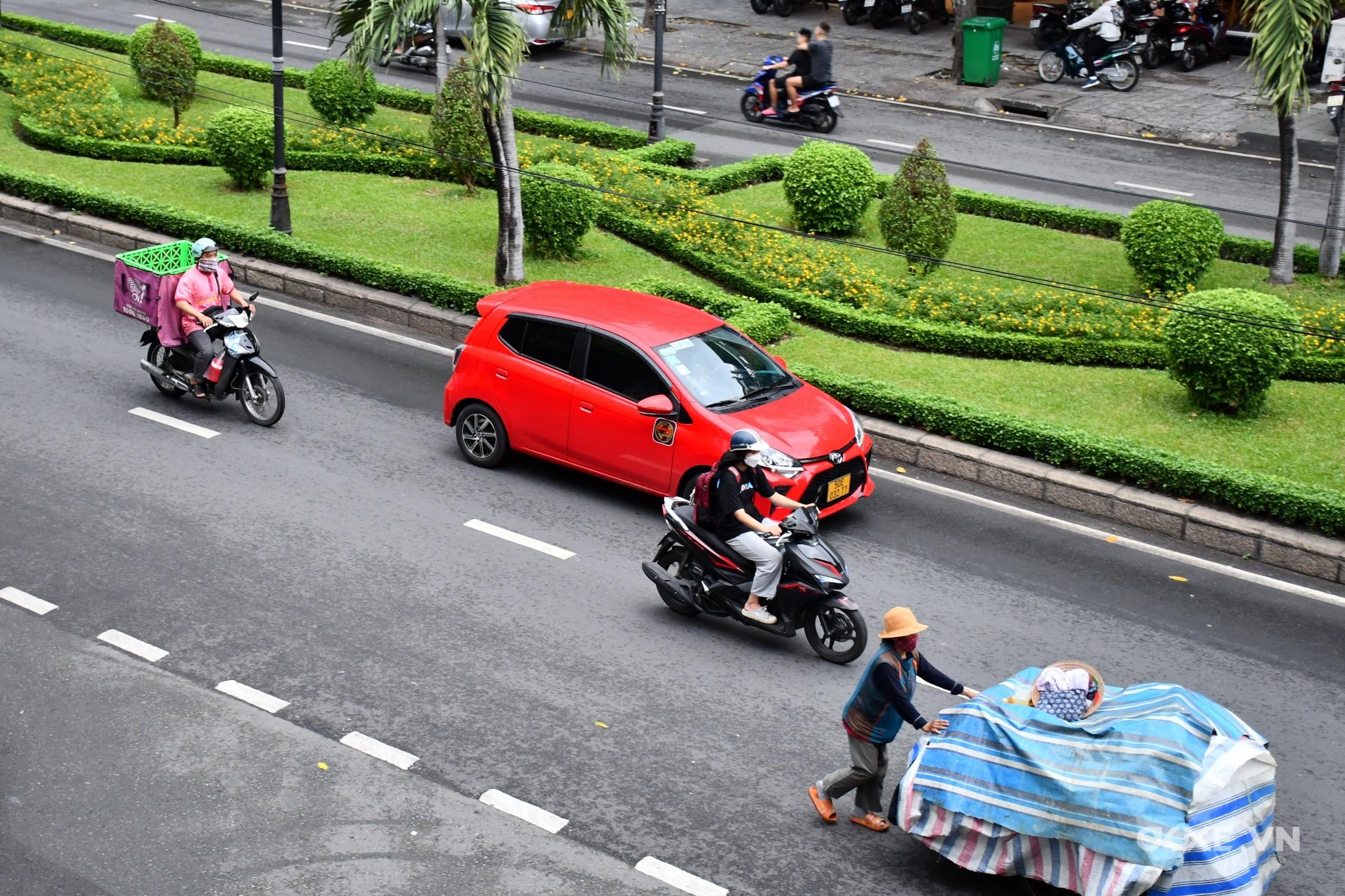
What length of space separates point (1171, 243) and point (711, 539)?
9.60 metres

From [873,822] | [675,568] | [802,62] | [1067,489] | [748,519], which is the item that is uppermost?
[802,62]

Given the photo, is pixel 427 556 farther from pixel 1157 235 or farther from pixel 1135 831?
pixel 1157 235

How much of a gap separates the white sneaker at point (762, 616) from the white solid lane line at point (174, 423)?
Result: 6101mm

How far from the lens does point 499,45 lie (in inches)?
636

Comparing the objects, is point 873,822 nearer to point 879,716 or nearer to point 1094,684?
point 879,716

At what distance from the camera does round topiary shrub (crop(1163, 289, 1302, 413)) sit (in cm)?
1336

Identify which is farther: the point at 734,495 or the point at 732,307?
the point at 732,307

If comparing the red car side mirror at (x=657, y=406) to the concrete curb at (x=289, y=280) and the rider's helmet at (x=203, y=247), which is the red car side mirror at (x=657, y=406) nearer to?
the rider's helmet at (x=203, y=247)

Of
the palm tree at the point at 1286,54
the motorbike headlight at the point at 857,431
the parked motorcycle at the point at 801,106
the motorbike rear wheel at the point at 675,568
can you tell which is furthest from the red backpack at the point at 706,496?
the parked motorcycle at the point at 801,106

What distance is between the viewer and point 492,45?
1617cm

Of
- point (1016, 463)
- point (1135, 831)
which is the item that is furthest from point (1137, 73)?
point (1135, 831)

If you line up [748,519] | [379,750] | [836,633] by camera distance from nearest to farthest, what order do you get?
[379,750] < [836,633] < [748,519]

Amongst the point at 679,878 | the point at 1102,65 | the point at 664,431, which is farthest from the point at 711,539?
the point at 1102,65

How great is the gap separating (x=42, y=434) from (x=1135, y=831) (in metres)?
10.4
